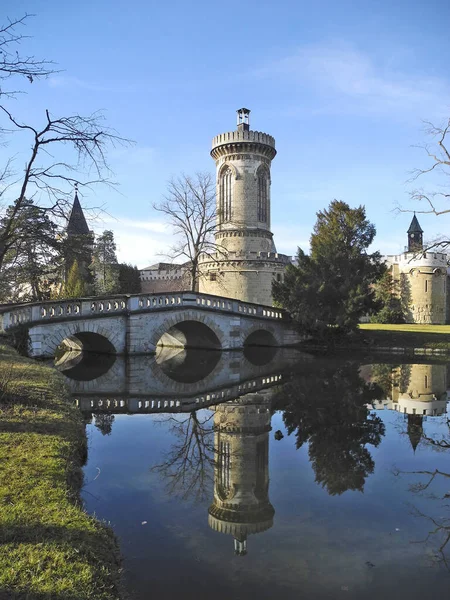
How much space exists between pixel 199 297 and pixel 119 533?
1703cm

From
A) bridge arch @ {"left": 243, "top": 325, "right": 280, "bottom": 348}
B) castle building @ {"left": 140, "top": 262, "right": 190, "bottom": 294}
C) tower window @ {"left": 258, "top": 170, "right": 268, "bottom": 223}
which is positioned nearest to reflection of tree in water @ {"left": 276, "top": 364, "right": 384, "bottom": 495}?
bridge arch @ {"left": 243, "top": 325, "right": 280, "bottom": 348}

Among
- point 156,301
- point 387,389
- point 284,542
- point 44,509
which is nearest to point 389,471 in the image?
point 284,542

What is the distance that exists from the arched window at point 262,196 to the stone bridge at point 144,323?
11363 millimetres

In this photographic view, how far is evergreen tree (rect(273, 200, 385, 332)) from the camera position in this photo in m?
23.9

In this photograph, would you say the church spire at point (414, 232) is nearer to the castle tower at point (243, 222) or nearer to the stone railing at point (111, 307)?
the castle tower at point (243, 222)

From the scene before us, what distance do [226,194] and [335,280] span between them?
43.9ft

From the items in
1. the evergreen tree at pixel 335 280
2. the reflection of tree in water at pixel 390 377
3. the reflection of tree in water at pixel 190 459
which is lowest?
the reflection of tree in water at pixel 190 459

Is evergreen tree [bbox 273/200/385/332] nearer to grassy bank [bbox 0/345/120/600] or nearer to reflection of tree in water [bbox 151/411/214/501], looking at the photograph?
reflection of tree in water [bbox 151/411/214/501]

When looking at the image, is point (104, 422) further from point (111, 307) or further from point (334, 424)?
point (111, 307)

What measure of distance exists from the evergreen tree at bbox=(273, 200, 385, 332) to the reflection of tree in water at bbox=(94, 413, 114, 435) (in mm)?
15456

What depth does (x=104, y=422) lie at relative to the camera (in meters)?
9.59

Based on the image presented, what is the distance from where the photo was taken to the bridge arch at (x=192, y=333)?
20.7 meters

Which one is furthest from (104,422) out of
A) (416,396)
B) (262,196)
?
(262,196)

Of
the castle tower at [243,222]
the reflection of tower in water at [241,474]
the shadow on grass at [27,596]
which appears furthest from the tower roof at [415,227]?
the shadow on grass at [27,596]
